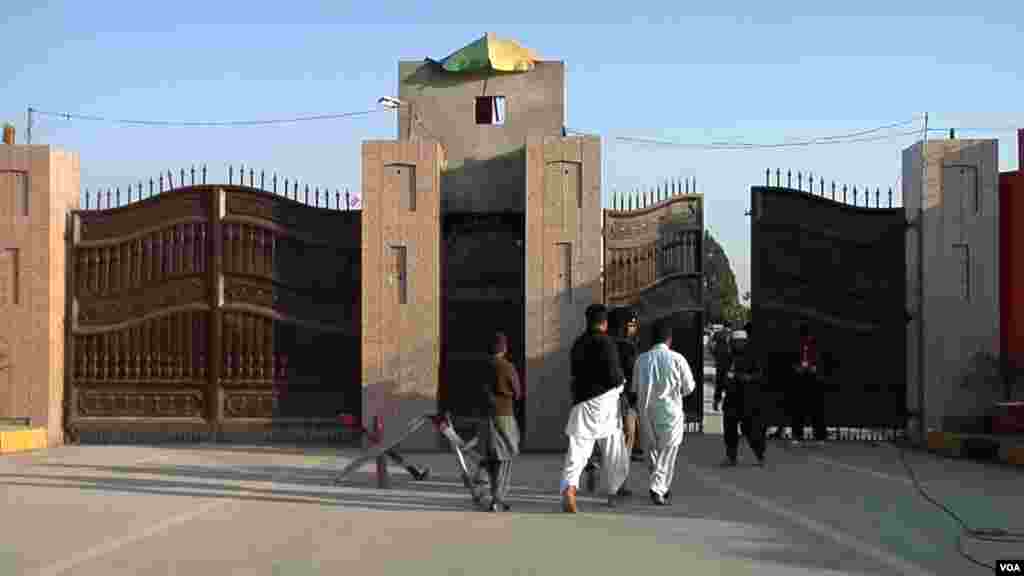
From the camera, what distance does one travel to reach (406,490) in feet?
36.1

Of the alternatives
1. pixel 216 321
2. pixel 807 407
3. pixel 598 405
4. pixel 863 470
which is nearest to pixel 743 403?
pixel 863 470

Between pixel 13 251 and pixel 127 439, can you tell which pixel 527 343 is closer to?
pixel 127 439

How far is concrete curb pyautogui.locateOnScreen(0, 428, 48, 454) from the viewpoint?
1396 centimetres

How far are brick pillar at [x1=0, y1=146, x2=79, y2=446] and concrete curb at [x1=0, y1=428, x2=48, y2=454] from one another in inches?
8.2

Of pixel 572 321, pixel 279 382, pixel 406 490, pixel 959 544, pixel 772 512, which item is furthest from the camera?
pixel 279 382

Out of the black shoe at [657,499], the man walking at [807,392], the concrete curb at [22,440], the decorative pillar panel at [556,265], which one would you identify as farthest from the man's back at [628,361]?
the concrete curb at [22,440]

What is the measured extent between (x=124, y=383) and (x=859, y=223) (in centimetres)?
969

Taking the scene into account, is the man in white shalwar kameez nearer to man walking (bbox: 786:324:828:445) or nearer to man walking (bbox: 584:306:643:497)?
man walking (bbox: 584:306:643:497)

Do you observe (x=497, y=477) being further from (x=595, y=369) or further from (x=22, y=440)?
(x=22, y=440)

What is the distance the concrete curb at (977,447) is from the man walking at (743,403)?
2479mm

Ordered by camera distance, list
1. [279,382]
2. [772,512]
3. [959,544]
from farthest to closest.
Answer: [279,382]
[772,512]
[959,544]

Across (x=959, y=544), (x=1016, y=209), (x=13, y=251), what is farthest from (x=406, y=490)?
(x=1016, y=209)

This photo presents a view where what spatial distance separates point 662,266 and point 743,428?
9.73ft

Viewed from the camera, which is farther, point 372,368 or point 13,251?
point 13,251
